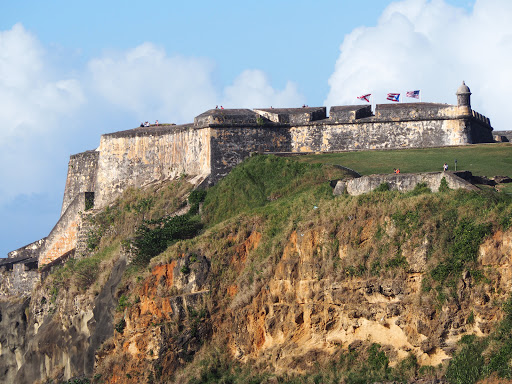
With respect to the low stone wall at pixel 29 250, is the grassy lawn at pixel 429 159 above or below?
above

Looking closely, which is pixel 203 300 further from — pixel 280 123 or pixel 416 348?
pixel 280 123

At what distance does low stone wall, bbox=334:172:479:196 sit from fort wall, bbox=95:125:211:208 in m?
10.2

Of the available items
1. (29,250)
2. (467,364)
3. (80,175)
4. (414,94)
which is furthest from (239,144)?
(467,364)

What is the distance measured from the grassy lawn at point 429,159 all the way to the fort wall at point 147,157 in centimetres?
467

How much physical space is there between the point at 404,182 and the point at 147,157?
17.0m

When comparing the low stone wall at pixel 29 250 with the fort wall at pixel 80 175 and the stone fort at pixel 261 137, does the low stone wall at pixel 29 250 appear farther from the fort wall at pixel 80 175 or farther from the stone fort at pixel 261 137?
the stone fort at pixel 261 137

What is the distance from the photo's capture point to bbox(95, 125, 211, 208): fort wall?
47.6 meters

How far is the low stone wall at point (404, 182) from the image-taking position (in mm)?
35062

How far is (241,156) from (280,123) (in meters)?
2.45

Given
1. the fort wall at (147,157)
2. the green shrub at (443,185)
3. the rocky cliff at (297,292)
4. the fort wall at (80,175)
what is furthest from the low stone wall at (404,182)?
the fort wall at (80,175)

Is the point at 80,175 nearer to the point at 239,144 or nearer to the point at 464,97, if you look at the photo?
the point at 239,144

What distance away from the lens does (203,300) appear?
37750 millimetres

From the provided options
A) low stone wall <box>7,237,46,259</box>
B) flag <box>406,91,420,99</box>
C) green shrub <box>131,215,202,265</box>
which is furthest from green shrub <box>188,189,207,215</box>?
low stone wall <box>7,237,46,259</box>

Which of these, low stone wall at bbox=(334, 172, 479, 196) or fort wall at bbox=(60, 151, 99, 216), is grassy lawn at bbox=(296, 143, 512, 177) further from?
fort wall at bbox=(60, 151, 99, 216)
